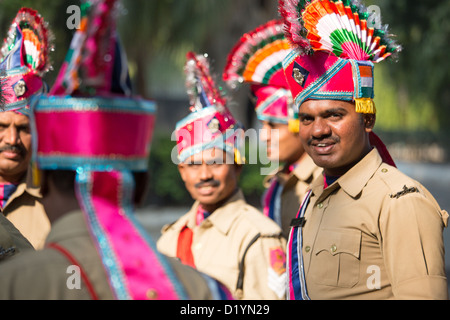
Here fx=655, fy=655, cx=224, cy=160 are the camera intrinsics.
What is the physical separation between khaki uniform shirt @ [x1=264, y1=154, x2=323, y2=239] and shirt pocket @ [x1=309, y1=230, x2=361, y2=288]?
143 cm

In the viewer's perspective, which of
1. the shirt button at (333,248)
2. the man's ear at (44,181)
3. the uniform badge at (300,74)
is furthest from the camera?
the uniform badge at (300,74)

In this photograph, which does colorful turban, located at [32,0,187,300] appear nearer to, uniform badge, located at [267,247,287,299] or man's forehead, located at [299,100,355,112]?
man's forehead, located at [299,100,355,112]

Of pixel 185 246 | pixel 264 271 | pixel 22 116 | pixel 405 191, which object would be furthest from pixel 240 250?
pixel 22 116

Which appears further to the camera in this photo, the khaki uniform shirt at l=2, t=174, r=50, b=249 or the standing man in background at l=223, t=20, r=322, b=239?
the standing man in background at l=223, t=20, r=322, b=239

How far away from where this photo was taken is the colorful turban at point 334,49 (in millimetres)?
2760

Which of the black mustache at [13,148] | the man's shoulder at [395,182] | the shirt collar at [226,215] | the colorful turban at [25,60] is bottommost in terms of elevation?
the shirt collar at [226,215]

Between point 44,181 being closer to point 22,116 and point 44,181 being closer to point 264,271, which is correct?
point 264,271

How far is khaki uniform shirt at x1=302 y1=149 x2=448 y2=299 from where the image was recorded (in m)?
2.38

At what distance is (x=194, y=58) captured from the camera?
12.6 ft

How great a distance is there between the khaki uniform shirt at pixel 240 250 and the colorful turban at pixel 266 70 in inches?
36.2

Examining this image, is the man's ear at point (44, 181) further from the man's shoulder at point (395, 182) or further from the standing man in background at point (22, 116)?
the standing man in background at point (22, 116)

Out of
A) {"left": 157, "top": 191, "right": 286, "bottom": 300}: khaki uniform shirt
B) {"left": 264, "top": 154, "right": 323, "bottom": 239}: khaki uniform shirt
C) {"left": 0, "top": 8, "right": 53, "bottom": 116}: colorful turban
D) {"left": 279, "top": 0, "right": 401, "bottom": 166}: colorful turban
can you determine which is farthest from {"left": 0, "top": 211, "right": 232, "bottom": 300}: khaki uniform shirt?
{"left": 264, "top": 154, "right": 323, "bottom": 239}: khaki uniform shirt

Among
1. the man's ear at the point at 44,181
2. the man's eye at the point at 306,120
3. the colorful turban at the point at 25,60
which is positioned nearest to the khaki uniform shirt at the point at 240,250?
the man's eye at the point at 306,120
